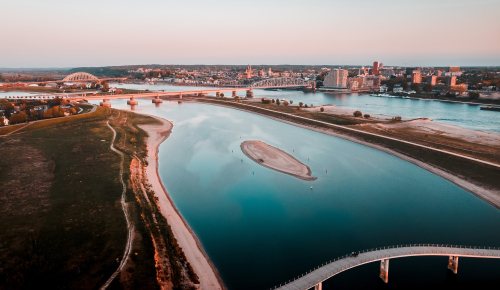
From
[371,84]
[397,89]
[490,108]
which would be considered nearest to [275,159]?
[490,108]

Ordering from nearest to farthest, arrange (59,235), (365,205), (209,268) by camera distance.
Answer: (209,268)
(59,235)
(365,205)

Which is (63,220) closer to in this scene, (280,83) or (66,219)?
(66,219)

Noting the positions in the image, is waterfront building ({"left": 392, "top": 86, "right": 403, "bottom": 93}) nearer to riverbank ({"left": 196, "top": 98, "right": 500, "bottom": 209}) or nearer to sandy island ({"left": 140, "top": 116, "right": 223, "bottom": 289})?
riverbank ({"left": 196, "top": 98, "right": 500, "bottom": 209})

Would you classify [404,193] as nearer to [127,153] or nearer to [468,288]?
[468,288]

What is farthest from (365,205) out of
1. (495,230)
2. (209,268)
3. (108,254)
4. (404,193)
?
(108,254)

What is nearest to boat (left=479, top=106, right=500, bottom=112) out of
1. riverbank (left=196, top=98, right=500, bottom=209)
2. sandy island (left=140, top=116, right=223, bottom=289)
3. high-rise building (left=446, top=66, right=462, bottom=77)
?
riverbank (left=196, top=98, right=500, bottom=209)

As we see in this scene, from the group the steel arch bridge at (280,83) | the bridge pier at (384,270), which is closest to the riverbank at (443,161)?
the bridge pier at (384,270)
